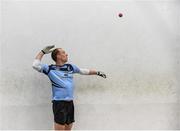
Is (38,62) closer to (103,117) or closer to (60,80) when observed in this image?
(60,80)

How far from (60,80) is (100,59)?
24.4 inches

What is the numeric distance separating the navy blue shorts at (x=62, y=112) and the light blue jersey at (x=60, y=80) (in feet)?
0.18

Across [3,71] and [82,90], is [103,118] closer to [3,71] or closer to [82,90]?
[82,90]

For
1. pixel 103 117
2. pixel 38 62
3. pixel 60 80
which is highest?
pixel 38 62

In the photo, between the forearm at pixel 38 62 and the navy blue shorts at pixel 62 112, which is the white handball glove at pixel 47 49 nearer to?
the forearm at pixel 38 62

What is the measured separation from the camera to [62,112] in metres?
5.58

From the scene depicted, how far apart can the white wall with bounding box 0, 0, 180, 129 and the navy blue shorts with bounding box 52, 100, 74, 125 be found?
0.35 m

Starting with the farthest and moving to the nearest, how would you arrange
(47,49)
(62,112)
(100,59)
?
(100,59)
(47,49)
(62,112)

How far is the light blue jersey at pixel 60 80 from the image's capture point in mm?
5617

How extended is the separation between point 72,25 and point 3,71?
3.12ft

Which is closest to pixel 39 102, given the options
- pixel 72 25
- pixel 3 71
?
pixel 3 71

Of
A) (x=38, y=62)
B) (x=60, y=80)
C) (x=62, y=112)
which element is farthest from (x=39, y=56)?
(x=62, y=112)

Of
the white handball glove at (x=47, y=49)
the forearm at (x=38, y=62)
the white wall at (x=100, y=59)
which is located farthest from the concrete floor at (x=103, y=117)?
the white handball glove at (x=47, y=49)

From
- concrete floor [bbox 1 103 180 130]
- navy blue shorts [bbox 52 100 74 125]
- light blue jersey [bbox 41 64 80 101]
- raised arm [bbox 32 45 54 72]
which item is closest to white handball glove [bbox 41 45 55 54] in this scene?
raised arm [bbox 32 45 54 72]
